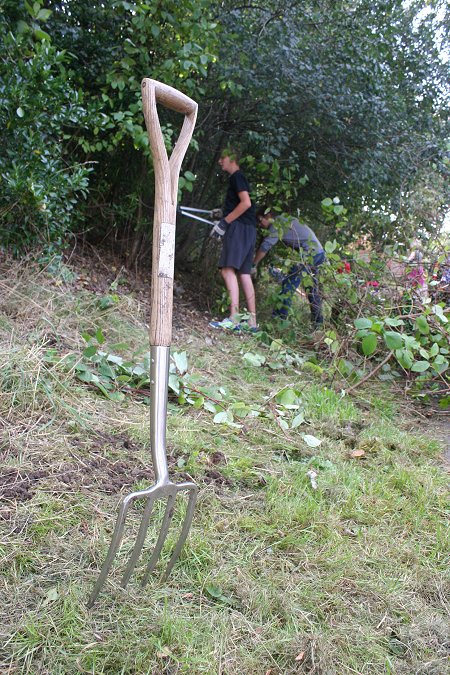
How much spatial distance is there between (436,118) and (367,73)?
1.20 meters

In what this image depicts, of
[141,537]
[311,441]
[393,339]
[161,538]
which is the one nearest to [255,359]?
[393,339]

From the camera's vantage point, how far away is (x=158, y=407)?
1665 mm

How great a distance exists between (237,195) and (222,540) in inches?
163

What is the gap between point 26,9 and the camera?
12.6ft

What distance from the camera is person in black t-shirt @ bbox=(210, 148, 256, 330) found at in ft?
17.4

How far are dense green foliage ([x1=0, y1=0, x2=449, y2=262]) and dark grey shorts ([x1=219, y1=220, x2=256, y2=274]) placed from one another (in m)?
0.69

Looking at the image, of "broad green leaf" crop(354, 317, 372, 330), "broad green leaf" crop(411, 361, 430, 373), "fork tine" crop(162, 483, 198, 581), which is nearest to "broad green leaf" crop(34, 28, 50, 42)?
"broad green leaf" crop(354, 317, 372, 330)

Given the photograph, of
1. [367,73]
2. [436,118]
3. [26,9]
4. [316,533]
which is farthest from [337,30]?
[316,533]

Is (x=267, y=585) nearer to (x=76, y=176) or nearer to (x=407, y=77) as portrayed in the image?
(x=76, y=176)

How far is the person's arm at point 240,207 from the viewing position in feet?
17.2

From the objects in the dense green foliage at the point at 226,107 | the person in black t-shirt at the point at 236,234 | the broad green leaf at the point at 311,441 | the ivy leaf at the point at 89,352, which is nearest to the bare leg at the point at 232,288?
the person in black t-shirt at the point at 236,234

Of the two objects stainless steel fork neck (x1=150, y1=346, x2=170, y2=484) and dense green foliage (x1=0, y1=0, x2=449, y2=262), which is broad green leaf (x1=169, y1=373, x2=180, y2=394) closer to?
stainless steel fork neck (x1=150, y1=346, x2=170, y2=484)

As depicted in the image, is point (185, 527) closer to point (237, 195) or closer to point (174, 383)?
point (174, 383)

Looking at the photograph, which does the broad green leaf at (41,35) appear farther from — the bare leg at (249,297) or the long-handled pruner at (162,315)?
the bare leg at (249,297)
